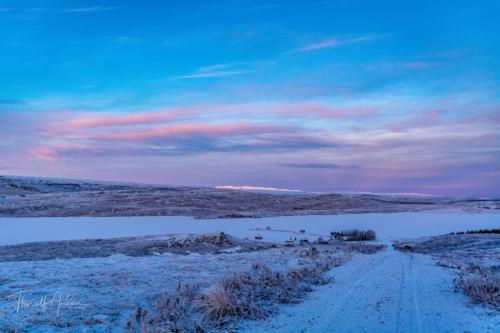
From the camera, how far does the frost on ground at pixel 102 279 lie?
7590 mm

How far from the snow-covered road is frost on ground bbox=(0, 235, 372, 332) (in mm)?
2402

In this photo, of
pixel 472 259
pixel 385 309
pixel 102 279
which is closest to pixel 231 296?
pixel 385 309

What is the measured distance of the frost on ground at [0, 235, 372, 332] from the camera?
7590 millimetres

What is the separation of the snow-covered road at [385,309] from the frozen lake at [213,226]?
506 inches

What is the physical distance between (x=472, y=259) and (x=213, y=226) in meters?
16.5

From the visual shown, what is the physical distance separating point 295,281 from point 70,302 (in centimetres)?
461

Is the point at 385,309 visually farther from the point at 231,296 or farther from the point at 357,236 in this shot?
the point at 357,236

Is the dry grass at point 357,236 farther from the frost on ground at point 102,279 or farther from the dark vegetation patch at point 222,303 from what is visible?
the dark vegetation patch at point 222,303

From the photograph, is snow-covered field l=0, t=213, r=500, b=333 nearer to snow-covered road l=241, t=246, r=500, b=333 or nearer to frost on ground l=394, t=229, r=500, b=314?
snow-covered road l=241, t=246, r=500, b=333

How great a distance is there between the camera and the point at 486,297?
9.12 meters

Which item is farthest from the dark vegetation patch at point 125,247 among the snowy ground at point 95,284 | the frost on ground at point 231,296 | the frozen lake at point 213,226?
the frozen lake at point 213,226

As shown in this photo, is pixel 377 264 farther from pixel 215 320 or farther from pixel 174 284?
pixel 215 320

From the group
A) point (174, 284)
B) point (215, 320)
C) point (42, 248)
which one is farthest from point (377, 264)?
point (42, 248)

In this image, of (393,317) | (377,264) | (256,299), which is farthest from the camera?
(377,264)
